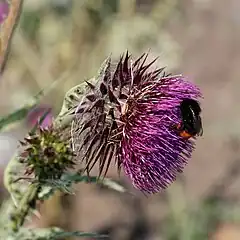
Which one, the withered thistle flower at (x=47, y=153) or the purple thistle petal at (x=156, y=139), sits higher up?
the purple thistle petal at (x=156, y=139)

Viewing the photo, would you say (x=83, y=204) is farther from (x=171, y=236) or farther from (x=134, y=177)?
(x=134, y=177)

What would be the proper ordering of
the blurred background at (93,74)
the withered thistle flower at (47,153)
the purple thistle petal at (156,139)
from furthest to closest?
the blurred background at (93,74) < the withered thistle flower at (47,153) < the purple thistle petal at (156,139)

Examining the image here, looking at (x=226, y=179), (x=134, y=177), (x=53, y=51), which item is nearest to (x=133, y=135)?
(x=134, y=177)

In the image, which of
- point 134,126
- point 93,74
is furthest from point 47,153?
point 93,74

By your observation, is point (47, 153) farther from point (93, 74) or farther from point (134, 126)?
point (93, 74)

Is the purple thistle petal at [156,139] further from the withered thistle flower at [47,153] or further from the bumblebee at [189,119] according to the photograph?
the withered thistle flower at [47,153]

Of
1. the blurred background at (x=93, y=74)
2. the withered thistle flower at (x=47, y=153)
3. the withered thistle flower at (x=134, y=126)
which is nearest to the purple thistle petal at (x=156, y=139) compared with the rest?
the withered thistle flower at (x=134, y=126)

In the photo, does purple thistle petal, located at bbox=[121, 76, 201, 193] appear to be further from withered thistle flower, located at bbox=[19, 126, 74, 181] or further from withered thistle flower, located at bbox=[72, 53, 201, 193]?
withered thistle flower, located at bbox=[19, 126, 74, 181]
